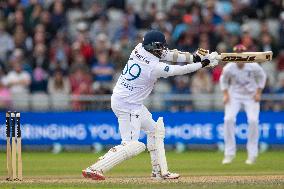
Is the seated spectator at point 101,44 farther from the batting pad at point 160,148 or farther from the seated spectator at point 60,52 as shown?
the batting pad at point 160,148

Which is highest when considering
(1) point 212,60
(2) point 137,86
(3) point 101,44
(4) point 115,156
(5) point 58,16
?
(5) point 58,16

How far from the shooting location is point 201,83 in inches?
853

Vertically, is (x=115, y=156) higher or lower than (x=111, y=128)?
lower

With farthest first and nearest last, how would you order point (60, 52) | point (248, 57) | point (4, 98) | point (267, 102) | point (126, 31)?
point (126, 31)
point (60, 52)
point (4, 98)
point (267, 102)
point (248, 57)

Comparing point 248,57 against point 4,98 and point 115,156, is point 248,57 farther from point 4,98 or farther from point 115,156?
point 4,98

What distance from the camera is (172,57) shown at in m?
13.6

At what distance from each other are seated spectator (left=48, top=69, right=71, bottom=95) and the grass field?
160cm

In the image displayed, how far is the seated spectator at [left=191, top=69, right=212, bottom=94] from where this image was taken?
21.6 metres

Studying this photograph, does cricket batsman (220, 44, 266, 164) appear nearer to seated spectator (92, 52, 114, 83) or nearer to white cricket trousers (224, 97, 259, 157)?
white cricket trousers (224, 97, 259, 157)

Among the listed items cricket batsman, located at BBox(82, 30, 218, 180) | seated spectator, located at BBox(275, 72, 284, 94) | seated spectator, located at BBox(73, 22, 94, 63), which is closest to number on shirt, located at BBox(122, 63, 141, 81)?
cricket batsman, located at BBox(82, 30, 218, 180)

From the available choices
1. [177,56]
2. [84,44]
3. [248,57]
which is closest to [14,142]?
[177,56]

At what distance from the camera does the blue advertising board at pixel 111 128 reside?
21.1 m

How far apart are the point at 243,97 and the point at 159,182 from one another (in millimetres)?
5163

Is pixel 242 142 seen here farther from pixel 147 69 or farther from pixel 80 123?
pixel 147 69
